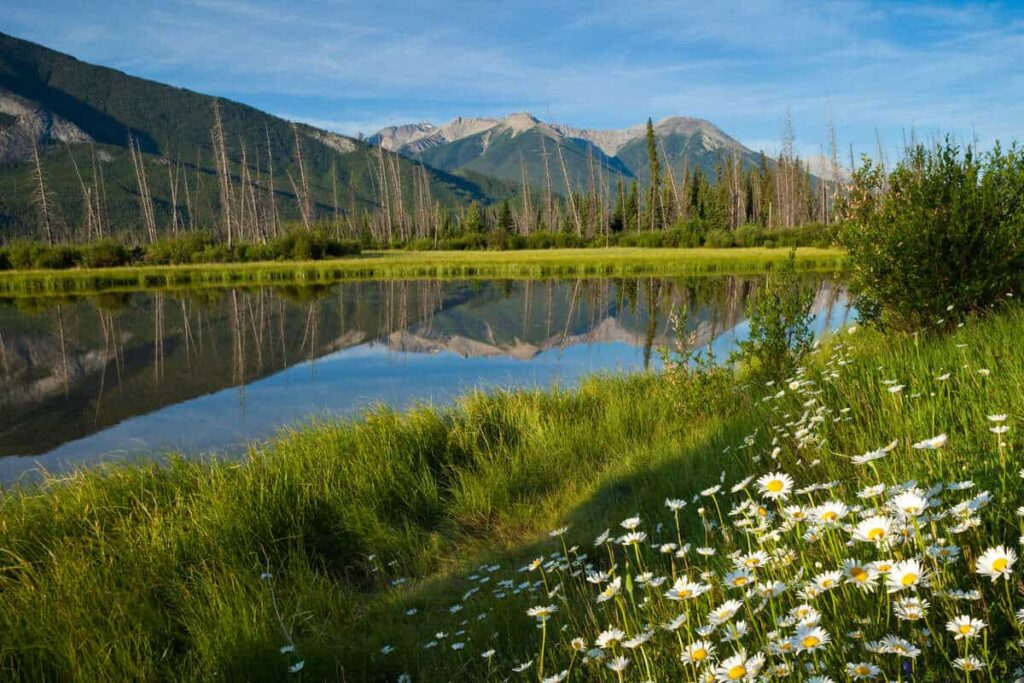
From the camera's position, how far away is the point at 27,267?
55.3 meters

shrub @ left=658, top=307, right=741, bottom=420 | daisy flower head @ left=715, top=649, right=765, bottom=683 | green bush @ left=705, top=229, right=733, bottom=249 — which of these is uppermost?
green bush @ left=705, top=229, right=733, bottom=249

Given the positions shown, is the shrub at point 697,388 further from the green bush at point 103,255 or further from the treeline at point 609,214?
the green bush at point 103,255

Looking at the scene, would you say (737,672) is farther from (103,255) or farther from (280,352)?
(103,255)

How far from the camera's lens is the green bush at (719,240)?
219 ft

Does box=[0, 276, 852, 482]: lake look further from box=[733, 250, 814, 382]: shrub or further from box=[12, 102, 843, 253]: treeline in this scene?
box=[12, 102, 843, 253]: treeline

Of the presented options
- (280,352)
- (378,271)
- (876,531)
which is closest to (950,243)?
(876,531)

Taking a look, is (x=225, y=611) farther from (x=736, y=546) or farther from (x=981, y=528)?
(x=981, y=528)

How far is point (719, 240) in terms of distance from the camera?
6700 centimetres

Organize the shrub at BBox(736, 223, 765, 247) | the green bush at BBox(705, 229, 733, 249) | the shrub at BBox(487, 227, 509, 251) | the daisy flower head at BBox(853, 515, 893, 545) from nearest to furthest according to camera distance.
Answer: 1. the daisy flower head at BBox(853, 515, 893, 545)
2. the green bush at BBox(705, 229, 733, 249)
3. the shrub at BBox(736, 223, 765, 247)
4. the shrub at BBox(487, 227, 509, 251)

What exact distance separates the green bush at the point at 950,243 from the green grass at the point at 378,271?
32823 mm

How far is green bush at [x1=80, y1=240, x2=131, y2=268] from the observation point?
56.9m

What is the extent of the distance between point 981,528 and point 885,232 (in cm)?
877

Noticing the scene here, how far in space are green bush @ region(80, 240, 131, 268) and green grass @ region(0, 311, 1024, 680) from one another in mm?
57130

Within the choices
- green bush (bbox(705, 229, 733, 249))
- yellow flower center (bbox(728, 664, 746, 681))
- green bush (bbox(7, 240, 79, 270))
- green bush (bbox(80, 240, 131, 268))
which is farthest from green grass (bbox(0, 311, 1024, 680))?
green bush (bbox(705, 229, 733, 249))
